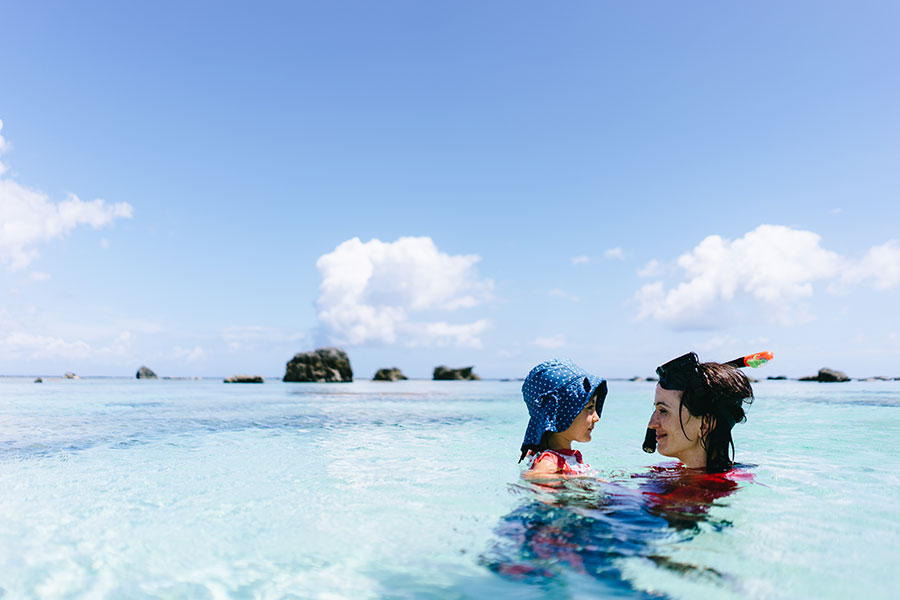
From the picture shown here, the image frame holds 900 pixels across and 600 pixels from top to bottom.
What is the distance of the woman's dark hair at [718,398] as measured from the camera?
461 centimetres

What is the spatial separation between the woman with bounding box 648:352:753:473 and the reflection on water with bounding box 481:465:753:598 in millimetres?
229

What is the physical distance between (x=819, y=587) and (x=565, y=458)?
219 centimetres

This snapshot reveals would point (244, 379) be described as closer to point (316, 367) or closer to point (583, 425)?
point (316, 367)

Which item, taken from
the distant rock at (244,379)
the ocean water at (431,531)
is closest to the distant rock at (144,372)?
the distant rock at (244,379)

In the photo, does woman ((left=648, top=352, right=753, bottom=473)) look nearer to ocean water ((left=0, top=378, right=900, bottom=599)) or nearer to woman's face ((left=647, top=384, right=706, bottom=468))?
woman's face ((left=647, top=384, right=706, bottom=468))

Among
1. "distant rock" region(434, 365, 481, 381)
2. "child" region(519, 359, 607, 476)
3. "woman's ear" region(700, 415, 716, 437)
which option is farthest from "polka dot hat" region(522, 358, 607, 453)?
"distant rock" region(434, 365, 481, 381)

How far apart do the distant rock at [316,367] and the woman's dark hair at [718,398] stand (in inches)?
2940

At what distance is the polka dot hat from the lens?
186 inches

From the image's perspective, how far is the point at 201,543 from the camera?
12.9ft

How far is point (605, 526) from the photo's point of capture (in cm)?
373

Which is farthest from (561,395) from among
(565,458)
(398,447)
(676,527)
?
(398,447)

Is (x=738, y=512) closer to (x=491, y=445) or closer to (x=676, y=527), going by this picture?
(x=676, y=527)

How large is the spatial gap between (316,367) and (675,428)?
75266mm

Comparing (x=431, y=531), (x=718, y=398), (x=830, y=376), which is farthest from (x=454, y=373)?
(x=431, y=531)
